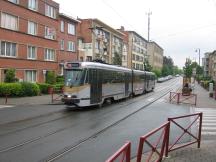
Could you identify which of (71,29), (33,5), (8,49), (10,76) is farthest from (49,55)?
(10,76)

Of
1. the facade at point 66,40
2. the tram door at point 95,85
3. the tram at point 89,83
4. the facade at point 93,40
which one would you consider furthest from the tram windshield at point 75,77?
the facade at point 93,40

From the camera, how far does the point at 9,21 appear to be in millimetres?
37844

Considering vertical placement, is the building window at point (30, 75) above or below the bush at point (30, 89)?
above

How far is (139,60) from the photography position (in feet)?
412

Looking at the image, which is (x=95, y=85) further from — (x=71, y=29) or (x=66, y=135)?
(x=71, y=29)

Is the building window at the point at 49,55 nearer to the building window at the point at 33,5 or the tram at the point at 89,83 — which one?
the building window at the point at 33,5

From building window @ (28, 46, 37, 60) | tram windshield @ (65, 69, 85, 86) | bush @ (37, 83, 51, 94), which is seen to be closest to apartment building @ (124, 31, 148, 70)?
building window @ (28, 46, 37, 60)

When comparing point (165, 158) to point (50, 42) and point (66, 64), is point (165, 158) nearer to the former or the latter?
point (66, 64)

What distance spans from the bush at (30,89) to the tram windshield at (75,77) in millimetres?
10486

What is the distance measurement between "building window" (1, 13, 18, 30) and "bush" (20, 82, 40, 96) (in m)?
6.61

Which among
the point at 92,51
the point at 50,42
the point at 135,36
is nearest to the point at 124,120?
the point at 50,42

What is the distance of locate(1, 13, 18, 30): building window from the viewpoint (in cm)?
3669

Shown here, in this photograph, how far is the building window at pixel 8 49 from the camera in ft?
120

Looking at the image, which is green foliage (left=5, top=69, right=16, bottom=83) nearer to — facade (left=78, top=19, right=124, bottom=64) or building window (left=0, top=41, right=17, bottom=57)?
building window (left=0, top=41, right=17, bottom=57)
